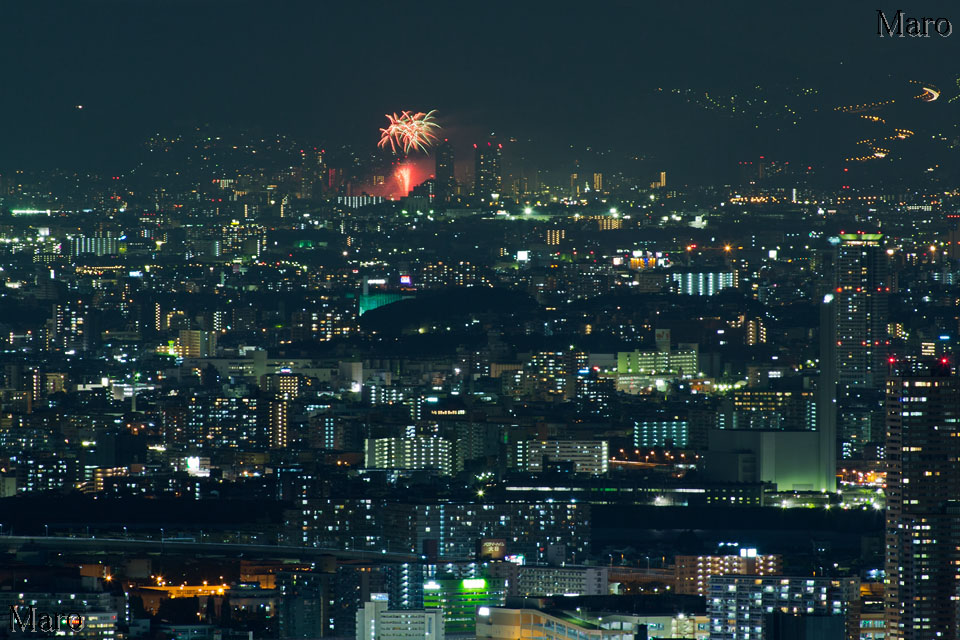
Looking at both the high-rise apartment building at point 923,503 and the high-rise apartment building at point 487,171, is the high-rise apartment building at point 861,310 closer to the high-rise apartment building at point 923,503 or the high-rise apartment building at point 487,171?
the high-rise apartment building at point 487,171

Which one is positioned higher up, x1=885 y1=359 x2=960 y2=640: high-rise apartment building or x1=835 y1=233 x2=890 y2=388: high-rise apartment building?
x1=835 y1=233 x2=890 y2=388: high-rise apartment building

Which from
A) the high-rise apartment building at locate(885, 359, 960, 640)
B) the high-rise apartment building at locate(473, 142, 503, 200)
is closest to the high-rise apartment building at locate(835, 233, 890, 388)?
the high-rise apartment building at locate(473, 142, 503, 200)

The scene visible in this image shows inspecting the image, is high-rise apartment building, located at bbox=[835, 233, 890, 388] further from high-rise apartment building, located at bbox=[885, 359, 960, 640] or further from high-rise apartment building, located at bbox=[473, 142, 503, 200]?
high-rise apartment building, located at bbox=[885, 359, 960, 640]

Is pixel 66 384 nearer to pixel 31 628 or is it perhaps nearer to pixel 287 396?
pixel 287 396

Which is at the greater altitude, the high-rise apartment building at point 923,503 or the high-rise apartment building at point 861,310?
the high-rise apartment building at point 861,310

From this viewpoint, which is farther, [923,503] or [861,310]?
[861,310]

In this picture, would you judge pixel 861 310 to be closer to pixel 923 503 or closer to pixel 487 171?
pixel 487 171

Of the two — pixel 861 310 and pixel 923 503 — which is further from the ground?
pixel 861 310

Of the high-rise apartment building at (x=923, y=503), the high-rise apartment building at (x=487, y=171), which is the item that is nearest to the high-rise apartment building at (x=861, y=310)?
the high-rise apartment building at (x=487, y=171)

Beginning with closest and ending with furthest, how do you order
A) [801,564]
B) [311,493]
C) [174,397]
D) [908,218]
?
[801,564], [311,493], [174,397], [908,218]

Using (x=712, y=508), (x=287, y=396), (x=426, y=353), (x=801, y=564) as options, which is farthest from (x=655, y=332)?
(x=801, y=564)

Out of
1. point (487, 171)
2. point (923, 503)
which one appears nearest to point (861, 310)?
point (487, 171)
